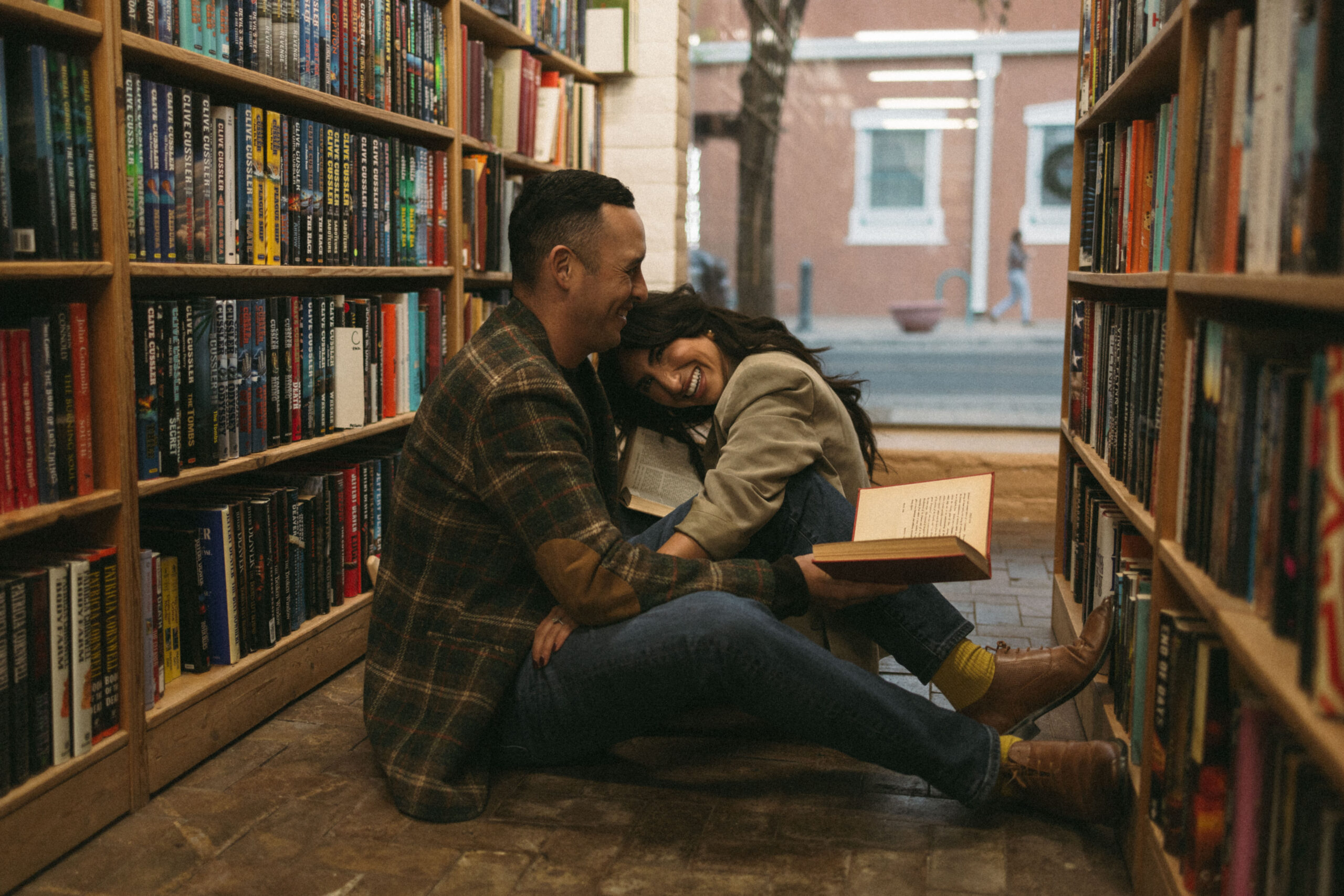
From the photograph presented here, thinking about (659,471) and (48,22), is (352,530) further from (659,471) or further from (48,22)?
(48,22)

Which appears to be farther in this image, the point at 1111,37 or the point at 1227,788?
the point at 1111,37

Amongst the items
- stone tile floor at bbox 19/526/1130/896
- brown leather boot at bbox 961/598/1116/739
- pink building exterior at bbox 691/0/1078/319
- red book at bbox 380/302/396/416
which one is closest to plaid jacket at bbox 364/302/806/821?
stone tile floor at bbox 19/526/1130/896

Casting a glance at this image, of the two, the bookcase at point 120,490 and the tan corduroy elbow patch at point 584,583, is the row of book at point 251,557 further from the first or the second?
the tan corduroy elbow patch at point 584,583

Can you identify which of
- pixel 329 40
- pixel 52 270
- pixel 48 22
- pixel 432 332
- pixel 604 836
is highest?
pixel 329 40

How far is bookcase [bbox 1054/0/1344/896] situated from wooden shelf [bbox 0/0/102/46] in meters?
1.53

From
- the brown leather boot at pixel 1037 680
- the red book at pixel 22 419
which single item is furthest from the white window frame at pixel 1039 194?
the red book at pixel 22 419

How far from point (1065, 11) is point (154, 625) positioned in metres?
4.03

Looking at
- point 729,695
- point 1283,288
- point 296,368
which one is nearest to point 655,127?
point 296,368

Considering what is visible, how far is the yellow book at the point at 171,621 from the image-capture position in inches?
79.9

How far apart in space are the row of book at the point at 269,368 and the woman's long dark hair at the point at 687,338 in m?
0.60

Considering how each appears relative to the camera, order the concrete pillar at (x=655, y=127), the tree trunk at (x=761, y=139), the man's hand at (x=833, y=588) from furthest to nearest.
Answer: the tree trunk at (x=761, y=139)
the concrete pillar at (x=655, y=127)
the man's hand at (x=833, y=588)

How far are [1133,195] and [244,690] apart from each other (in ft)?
6.31

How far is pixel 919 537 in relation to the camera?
168cm

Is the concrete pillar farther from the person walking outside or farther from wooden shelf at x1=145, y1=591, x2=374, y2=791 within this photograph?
wooden shelf at x1=145, y1=591, x2=374, y2=791
